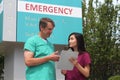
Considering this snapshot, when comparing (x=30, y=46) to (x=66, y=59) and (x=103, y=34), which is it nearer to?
(x=66, y=59)

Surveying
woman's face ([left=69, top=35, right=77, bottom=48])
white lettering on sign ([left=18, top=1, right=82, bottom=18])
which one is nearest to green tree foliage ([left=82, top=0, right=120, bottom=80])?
white lettering on sign ([left=18, top=1, right=82, bottom=18])

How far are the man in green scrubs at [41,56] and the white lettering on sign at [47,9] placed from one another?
2.92 m

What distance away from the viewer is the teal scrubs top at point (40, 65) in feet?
11.7

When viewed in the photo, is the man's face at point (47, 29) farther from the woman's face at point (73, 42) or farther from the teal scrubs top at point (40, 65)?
the woman's face at point (73, 42)

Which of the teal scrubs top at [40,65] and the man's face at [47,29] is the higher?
the man's face at [47,29]

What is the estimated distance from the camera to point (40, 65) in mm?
3588

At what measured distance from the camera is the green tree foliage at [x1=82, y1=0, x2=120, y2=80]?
14.9 metres

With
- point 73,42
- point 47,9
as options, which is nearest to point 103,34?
point 47,9

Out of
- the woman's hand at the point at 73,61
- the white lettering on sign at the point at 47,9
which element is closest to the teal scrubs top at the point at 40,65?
the woman's hand at the point at 73,61

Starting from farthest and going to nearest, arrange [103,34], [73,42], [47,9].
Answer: [103,34] < [47,9] < [73,42]

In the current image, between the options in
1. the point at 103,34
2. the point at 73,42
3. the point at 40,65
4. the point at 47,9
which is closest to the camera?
the point at 40,65

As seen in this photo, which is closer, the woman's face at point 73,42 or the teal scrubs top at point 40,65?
the teal scrubs top at point 40,65

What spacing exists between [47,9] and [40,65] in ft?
10.5

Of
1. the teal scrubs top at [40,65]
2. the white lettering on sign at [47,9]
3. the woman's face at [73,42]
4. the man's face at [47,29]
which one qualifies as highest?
the white lettering on sign at [47,9]
